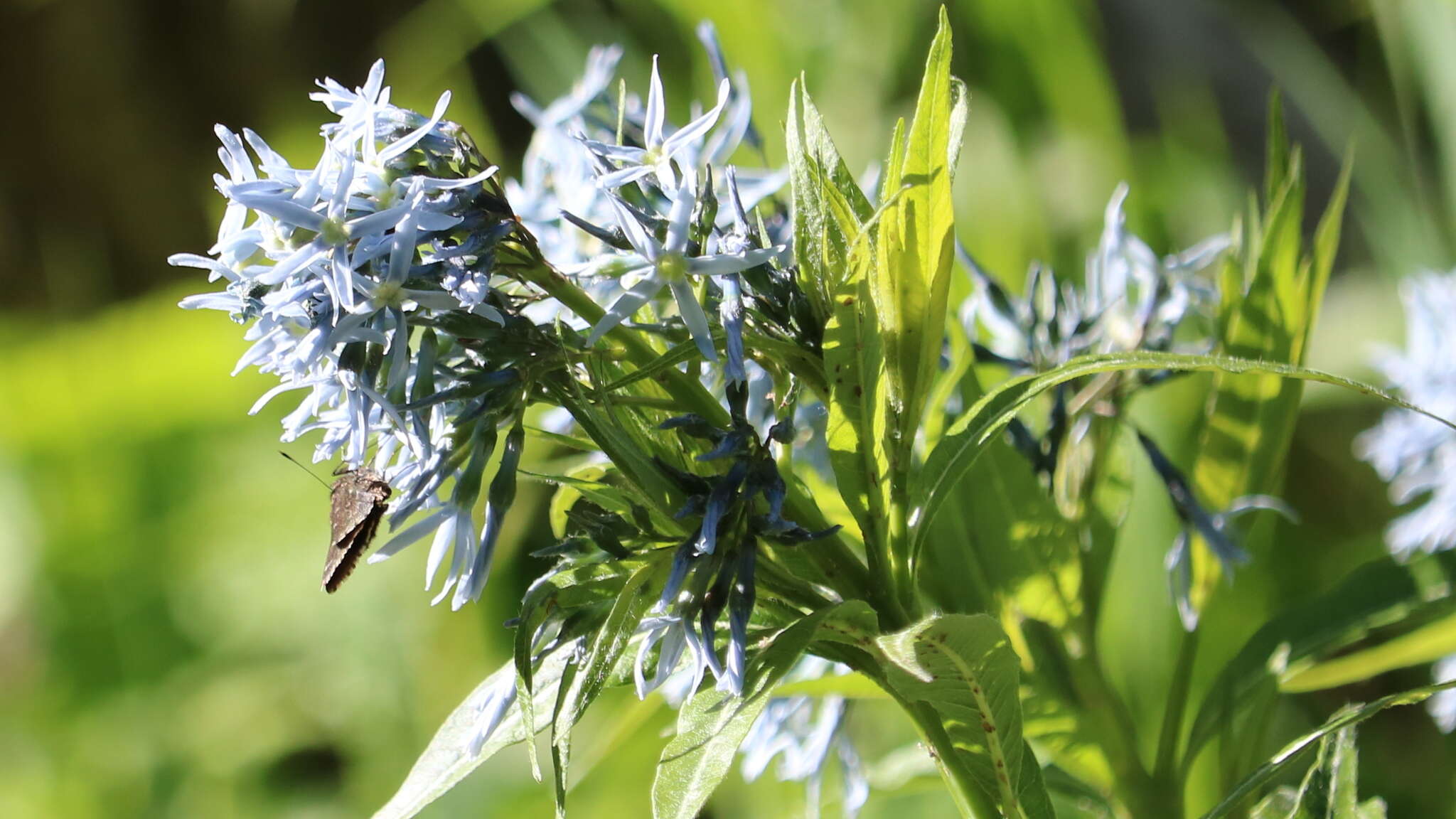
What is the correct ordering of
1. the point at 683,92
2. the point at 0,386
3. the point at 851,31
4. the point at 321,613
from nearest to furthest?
the point at 851,31 → the point at 683,92 → the point at 321,613 → the point at 0,386

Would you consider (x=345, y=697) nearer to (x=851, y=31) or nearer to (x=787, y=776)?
(x=851, y=31)

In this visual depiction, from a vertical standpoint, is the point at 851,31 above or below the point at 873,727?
above

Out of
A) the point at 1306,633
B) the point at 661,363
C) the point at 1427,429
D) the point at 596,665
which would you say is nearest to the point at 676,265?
the point at 661,363

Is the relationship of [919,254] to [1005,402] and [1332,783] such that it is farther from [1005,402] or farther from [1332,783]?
[1332,783]

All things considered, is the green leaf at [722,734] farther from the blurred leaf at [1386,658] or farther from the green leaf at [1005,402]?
the blurred leaf at [1386,658]

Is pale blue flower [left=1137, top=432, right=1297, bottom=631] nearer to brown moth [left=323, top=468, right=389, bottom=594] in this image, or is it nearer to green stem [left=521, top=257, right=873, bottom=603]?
green stem [left=521, top=257, right=873, bottom=603]

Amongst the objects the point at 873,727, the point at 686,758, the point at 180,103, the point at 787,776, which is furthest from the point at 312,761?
the point at 180,103
